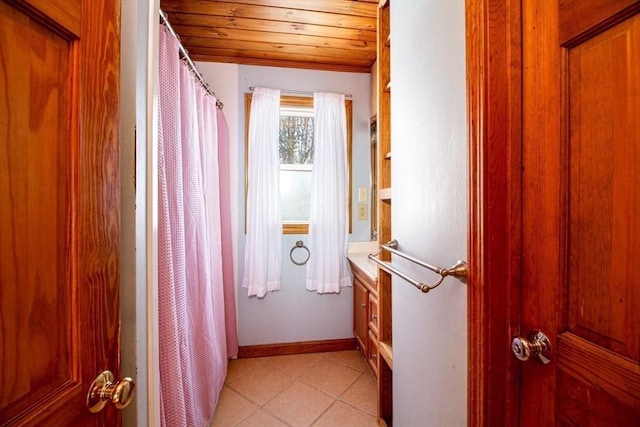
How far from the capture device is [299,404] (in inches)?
68.0

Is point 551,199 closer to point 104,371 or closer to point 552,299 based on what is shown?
point 552,299

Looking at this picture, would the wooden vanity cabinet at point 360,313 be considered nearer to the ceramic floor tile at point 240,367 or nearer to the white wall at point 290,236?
the white wall at point 290,236

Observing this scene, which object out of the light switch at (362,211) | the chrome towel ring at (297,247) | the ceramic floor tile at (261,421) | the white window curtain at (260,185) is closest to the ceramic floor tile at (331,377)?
the ceramic floor tile at (261,421)

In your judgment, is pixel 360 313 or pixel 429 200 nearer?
pixel 429 200

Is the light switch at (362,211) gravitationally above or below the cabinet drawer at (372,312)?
above

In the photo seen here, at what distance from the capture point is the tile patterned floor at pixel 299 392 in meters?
1.61

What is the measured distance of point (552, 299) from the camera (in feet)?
2.02

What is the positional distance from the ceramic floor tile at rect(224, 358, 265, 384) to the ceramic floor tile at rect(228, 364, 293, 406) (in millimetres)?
38

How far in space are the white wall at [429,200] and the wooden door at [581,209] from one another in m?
0.16

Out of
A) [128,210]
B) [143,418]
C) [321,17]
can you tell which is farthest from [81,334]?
[321,17]

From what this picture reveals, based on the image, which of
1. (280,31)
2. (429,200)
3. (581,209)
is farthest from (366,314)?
(280,31)

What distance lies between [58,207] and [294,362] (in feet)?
7.04

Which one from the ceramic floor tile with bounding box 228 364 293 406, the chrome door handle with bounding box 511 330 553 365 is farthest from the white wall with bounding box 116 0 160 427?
the ceramic floor tile with bounding box 228 364 293 406

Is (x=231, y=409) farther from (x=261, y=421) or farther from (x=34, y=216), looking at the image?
(x=34, y=216)
